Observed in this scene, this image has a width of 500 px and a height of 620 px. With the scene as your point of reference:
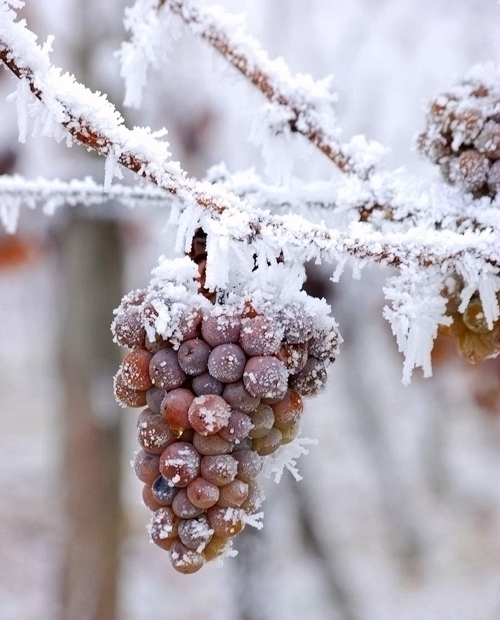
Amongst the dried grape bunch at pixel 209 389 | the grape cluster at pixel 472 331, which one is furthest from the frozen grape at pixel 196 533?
the grape cluster at pixel 472 331

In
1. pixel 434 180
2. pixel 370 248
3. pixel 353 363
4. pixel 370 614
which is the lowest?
pixel 370 614

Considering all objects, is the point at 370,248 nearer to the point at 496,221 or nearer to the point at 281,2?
the point at 496,221

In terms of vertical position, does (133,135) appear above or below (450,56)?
below

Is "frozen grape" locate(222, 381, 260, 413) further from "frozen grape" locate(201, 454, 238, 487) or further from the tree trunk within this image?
the tree trunk

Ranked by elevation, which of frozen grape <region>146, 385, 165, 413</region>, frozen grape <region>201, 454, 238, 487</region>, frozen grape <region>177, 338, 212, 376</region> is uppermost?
frozen grape <region>177, 338, 212, 376</region>

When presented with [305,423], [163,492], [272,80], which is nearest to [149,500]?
[163,492]

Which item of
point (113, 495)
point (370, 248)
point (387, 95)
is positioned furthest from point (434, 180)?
point (387, 95)

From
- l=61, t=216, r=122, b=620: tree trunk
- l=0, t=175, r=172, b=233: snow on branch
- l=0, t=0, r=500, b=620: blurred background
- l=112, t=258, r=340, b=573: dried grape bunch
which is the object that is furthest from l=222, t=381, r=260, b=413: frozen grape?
l=61, t=216, r=122, b=620: tree trunk
